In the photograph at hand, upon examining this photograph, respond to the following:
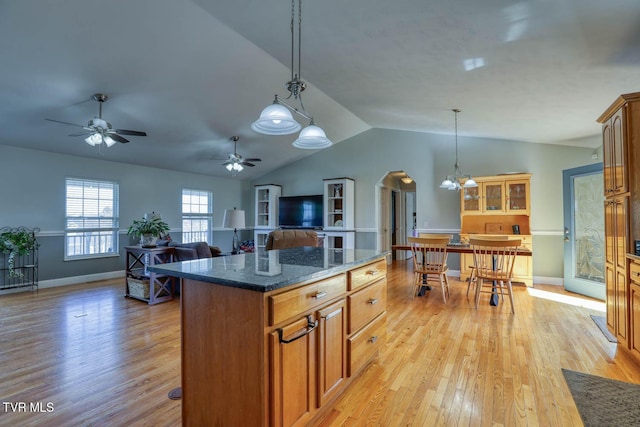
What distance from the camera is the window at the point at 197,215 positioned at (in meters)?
7.17

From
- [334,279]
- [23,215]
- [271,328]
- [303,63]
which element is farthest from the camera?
[23,215]

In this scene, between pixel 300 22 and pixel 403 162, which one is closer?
pixel 300 22

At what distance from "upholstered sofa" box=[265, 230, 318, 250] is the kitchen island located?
2.12 meters

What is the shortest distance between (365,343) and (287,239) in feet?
7.19

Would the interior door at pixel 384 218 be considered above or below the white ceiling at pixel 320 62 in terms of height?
below

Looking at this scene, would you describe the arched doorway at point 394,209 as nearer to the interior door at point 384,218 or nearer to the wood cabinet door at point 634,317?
the interior door at point 384,218

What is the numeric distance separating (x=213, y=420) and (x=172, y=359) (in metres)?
1.30

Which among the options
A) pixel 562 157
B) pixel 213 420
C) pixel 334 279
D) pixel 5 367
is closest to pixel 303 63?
pixel 334 279

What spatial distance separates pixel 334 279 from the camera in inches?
72.9

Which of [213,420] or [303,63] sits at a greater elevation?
[303,63]

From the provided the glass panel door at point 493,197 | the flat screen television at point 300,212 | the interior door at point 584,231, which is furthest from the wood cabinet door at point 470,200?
the flat screen television at point 300,212

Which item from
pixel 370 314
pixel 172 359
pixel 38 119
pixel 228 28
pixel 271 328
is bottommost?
pixel 172 359

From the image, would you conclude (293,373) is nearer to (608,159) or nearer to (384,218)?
(608,159)

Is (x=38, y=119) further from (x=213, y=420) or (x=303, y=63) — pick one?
(x=213, y=420)
